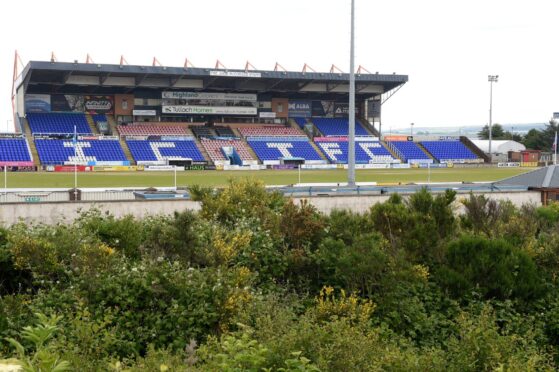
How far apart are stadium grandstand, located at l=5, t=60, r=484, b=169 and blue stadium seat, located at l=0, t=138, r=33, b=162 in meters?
0.11

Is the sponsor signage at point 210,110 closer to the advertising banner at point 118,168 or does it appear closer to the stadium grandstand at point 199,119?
the stadium grandstand at point 199,119

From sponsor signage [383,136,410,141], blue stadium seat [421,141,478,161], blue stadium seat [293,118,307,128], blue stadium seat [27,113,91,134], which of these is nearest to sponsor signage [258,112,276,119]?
blue stadium seat [293,118,307,128]

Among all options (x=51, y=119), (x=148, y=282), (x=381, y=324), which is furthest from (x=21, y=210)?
(x=51, y=119)

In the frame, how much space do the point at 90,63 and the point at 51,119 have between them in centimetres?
1090

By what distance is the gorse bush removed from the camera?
1061 cm

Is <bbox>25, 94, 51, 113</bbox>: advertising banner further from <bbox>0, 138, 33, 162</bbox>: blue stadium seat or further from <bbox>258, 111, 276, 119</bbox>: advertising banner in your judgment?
<bbox>258, 111, 276, 119</bbox>: advertising banner

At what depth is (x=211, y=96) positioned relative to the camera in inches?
3568

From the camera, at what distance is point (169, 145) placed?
8394cm

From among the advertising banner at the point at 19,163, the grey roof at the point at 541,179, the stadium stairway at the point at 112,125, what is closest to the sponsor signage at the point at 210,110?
the stadium stairway at the point at 112,125

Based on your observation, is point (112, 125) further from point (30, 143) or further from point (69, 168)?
point (69, 168)

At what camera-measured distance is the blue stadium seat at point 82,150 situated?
7469cm

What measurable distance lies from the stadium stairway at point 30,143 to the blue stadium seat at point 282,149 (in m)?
26.9

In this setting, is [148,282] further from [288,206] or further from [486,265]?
[486,265]

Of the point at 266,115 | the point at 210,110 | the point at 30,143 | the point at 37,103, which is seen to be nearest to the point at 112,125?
the point at 37,103
